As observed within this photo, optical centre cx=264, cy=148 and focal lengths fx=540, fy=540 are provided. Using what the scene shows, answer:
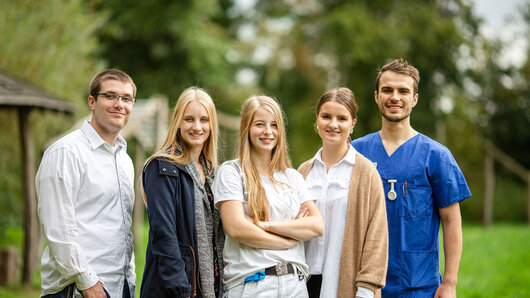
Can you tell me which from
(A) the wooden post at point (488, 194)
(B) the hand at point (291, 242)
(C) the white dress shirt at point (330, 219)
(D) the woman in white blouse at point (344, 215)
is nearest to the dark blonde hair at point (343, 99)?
(D) the woman in white blouse at point (344, 215)

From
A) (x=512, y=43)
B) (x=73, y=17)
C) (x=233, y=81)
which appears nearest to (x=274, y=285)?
(x=73, y=17)

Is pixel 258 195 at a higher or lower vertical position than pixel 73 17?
lower

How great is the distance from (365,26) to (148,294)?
16.6 metres

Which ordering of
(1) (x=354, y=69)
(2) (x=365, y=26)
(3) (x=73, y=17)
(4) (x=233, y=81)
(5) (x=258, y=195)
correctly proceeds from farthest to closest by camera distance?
(4) (x=233, y=81) → (1) (x=354, y=69) → (2) (x=365, y=26) → (3) (x=73, y=17) → (5) (x=258, y=195)

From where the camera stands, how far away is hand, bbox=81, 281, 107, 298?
2868 mm

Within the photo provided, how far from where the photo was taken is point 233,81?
67.9ft

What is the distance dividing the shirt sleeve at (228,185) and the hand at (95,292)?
76cm

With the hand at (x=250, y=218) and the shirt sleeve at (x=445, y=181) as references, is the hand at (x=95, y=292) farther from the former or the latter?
the shirt sleeve at (x=445, y=181)

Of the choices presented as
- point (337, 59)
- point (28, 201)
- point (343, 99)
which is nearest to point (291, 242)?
point (343, 99)

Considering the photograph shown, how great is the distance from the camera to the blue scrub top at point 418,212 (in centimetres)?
328

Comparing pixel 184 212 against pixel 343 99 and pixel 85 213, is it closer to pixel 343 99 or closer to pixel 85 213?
pixel 85 213

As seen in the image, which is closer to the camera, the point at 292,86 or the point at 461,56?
the point at 461,56

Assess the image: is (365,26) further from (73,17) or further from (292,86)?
(73,17)

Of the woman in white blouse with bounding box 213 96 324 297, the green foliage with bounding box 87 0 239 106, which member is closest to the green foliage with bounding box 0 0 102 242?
the green foliage with bounding box 87 0 239 106
